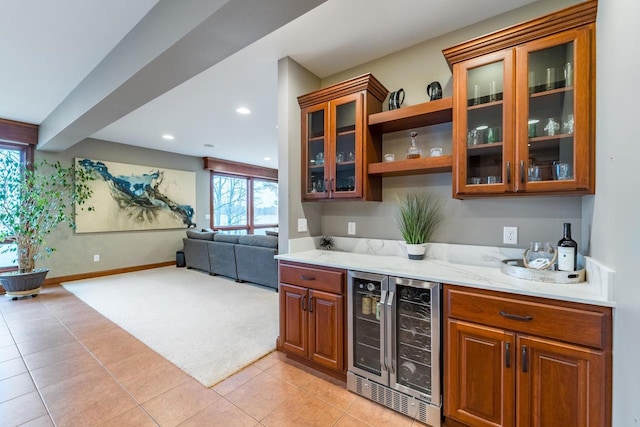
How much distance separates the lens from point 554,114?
5.01 feet

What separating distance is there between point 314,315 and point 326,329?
0.14 m

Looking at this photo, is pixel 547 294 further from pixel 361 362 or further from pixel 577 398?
pixel 361 362

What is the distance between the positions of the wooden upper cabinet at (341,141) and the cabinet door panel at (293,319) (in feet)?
2.71

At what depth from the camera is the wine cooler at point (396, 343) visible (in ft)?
5.21

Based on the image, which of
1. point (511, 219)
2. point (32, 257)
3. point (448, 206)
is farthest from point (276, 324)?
point (32, 257)

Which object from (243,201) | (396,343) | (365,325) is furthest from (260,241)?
(243,201)

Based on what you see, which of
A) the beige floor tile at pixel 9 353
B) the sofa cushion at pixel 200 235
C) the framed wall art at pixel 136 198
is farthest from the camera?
the sofa cushion at pixel 200 235

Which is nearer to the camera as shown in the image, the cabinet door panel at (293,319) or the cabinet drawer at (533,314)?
the cabinet drawer at (533,314)

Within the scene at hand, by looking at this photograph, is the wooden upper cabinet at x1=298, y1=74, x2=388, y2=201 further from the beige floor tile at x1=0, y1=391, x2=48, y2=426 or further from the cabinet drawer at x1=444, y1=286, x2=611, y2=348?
the beige floor tile at x1=0, y1=391, x2=48, y2=426

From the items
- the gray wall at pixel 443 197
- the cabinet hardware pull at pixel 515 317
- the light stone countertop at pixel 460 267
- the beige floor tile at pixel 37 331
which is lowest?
the beige floor tile at pixel 37 331

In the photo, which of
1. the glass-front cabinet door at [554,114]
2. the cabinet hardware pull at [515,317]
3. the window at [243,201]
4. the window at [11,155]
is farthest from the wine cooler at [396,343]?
the window at [243,201]

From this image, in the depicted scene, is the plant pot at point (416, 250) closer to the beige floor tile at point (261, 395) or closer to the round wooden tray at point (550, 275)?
the round wooden tray at point (550, 275)

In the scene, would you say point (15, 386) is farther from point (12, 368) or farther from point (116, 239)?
point (116, 239)

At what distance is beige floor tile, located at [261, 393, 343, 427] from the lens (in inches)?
63.7
